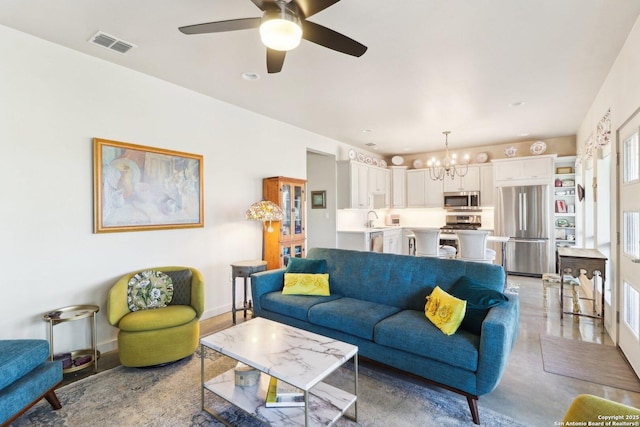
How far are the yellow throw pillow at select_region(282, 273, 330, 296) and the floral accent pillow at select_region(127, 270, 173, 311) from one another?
1.17 m

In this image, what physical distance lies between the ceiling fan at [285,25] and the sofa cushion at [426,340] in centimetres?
205

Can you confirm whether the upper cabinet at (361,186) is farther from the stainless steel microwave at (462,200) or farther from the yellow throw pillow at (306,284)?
the yellow throw pillow at (306,284)

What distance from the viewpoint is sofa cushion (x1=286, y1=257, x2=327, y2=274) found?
3482 millimetres

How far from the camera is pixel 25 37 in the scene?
2.59 m

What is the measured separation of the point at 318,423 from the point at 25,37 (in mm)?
3695

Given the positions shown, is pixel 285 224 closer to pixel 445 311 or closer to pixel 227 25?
pixel 445 311

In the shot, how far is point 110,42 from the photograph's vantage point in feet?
8.86

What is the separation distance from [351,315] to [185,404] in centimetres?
139

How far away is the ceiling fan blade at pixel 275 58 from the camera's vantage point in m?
2.22

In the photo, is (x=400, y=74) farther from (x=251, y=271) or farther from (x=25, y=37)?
(x=25, y=37)

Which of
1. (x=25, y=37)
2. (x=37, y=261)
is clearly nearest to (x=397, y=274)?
(x=37, y=261)

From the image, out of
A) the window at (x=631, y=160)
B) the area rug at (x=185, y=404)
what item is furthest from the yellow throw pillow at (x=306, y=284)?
the window at (x=631, y=160)

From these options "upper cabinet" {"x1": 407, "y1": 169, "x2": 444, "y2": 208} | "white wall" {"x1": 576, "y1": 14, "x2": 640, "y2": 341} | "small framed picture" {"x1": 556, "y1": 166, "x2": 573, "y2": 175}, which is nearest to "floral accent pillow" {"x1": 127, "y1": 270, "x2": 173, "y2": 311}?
"white wall" {"x1": 576, "y1": 14, "x2": 640, "y2": 341}

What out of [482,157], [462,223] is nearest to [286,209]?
[462,223]
